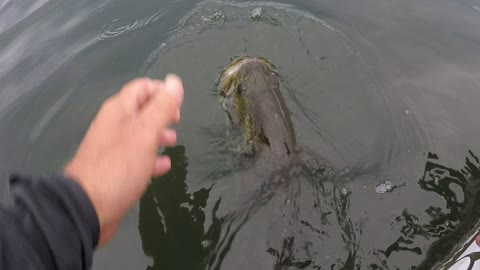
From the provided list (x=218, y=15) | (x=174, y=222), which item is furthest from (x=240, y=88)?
(x=218, y=15)

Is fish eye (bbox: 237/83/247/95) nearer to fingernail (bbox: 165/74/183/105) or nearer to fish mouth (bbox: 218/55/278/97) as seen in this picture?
fish mouth (bbox: 218/55/278/97)

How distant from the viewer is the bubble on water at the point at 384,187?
441 cm

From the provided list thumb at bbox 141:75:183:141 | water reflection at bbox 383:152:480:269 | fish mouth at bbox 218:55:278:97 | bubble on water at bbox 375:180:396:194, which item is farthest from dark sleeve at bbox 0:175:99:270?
fish mouth at bbox 218:55:278:97

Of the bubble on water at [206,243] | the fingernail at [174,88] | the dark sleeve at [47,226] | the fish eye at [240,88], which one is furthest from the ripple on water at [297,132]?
the dark sleeve at [47,226]

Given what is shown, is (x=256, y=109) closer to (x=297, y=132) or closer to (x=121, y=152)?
(x=297, y=132)

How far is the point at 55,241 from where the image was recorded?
1.39m

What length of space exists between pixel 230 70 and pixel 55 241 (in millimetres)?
4176

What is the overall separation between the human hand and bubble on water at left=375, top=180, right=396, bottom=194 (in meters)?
3.04

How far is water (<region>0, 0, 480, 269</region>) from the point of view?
4.08m

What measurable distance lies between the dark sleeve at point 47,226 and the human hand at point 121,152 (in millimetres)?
59

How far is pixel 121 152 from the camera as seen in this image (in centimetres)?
166

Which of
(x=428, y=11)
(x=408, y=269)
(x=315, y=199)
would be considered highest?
(x=428, y=11)

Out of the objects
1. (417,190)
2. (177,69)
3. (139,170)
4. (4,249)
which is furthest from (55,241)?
(177,69)

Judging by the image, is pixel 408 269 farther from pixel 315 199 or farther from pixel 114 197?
pixel 114 197
